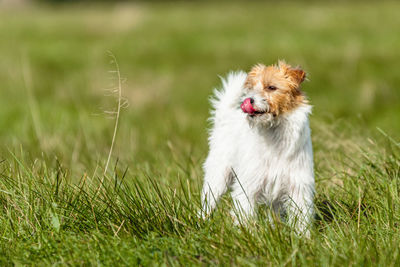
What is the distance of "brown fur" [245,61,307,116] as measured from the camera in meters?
4.01

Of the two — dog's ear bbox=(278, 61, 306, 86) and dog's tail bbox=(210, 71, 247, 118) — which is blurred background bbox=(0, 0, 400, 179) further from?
dog's ear bbox=(278, 61, 306, 86)

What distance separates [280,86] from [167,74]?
29.2 ft

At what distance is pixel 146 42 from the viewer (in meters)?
15.9

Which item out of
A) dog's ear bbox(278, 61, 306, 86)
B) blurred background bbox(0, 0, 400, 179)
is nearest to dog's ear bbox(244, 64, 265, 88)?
dog's ear bbox(278, 61, 306, 86)

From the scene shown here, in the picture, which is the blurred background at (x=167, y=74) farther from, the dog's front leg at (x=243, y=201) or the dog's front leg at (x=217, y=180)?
the dog's front leg at (x=243, y=201)

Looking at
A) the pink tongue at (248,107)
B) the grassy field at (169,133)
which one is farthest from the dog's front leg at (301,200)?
the pink tongue at (248,107)

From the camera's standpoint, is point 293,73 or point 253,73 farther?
point 253,73

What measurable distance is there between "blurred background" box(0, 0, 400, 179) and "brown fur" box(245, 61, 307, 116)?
4.30 ft

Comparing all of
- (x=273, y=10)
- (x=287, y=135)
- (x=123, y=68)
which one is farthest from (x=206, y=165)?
(x=273, y=10)

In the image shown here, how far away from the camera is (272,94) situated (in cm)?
402

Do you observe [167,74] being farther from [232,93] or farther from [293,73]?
[293,73]

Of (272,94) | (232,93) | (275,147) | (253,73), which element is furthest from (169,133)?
(272,94)

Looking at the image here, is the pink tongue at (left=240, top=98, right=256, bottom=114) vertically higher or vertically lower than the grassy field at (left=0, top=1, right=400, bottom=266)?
higher

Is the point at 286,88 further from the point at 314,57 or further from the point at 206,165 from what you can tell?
the point at 314,57
